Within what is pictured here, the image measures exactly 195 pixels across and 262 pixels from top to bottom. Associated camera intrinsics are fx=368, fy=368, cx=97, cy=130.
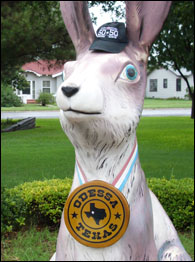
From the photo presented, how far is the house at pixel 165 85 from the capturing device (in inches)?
1432

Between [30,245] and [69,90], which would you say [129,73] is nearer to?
[69,90]

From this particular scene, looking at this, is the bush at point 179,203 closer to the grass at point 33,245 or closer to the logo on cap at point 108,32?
the grass at point 33,245

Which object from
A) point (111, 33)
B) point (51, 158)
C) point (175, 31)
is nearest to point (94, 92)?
point (111, 33)

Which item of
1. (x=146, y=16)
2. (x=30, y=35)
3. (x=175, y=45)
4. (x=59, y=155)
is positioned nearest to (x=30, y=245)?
(x=30, y=35)

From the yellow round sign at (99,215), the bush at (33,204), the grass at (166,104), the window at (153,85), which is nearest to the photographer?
the yellow round sign at (99,215)

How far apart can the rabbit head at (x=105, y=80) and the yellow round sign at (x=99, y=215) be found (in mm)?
157

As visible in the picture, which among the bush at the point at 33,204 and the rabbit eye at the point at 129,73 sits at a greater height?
the rabbit eye at the point at 129,73

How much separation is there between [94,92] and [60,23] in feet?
13.0

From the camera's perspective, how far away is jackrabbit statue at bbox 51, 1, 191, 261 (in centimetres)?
110

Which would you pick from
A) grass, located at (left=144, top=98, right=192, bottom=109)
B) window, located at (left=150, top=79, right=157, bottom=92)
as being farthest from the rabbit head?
window, located at (left=150, top=79, right=157, bottom=92)

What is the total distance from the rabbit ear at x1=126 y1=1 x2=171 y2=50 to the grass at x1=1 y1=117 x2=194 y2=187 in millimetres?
4258

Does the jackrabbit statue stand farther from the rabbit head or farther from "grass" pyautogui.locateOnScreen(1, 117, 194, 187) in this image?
"grass" pyautogui.locateOnScreen(1, 117, 194, 187)

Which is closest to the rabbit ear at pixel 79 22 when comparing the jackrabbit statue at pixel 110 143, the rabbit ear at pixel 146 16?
the jackrabbit statue at pixel 110 143

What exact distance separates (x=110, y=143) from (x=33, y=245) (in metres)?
2.55
